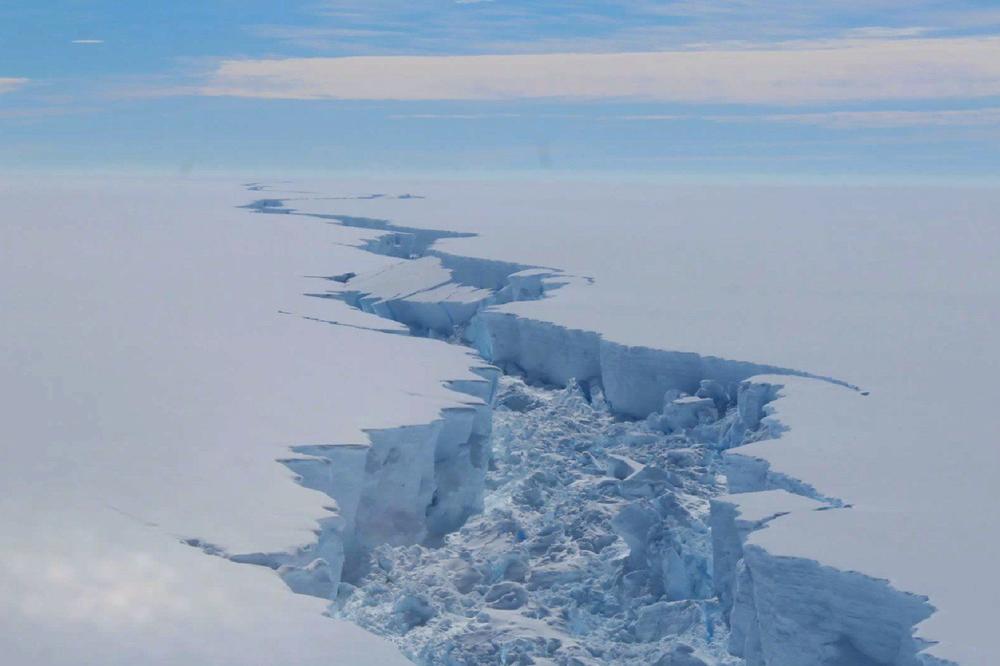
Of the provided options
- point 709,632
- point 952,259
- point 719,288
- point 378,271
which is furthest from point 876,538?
point 952,259

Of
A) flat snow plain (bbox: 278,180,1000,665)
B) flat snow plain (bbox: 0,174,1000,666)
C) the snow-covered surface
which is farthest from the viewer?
flat snow plain (bbox: 278,180,1000,665)

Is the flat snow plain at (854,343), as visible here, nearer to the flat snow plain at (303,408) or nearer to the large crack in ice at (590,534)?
the flat snow plain at (303,408)

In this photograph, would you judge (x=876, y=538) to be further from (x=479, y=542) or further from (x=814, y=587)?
(x=479, y=542)

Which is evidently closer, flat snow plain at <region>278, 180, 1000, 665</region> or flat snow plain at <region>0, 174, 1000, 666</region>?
flat snow plain at <region>0, 174, 1000, 666</region>

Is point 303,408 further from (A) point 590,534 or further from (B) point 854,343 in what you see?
(B) point 854,343

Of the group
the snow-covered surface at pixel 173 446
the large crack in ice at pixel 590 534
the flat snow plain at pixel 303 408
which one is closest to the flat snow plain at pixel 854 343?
the flat snow plain at pixel 303 408

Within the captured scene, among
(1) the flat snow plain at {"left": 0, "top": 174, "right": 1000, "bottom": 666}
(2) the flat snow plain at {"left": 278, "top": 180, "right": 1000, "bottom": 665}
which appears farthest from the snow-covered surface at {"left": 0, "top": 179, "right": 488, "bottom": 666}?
(2) the flat snow plain at {"left": 278, "top": 180, "right": 1000, "bottom": 665}

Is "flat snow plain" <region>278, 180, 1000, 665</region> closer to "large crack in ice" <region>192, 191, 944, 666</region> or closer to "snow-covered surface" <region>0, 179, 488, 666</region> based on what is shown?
"large crack in ice" <region>192, 191, 944, 666</region>
